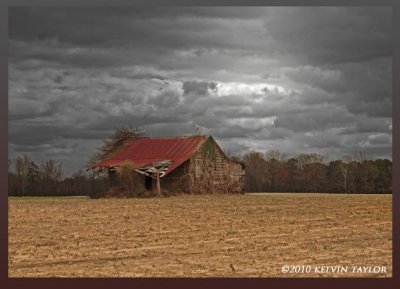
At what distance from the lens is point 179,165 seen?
44062mm

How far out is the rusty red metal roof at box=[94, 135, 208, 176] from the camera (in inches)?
1790

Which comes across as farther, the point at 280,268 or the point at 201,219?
the point at 201,219

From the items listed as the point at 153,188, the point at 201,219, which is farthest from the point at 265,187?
the point at 201,219

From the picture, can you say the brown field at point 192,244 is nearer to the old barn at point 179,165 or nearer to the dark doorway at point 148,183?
the old barn at point 179,165

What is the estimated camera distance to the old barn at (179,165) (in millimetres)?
43531

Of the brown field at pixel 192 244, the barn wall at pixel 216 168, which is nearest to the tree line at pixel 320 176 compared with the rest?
the barn wall at pixel 216 168

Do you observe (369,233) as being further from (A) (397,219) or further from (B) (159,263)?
(B) (159,263)

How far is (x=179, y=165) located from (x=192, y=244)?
96.4 feet

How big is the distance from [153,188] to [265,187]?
1734 cm

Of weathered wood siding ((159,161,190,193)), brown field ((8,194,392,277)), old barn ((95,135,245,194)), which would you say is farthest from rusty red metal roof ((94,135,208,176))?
brown field ((8,194,392,277))

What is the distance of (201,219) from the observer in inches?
841

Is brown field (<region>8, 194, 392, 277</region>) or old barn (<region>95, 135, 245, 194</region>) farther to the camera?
old barn (<region>95, 135, 245, 194</region>)

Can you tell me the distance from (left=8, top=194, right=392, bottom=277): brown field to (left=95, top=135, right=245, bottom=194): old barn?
19691mm

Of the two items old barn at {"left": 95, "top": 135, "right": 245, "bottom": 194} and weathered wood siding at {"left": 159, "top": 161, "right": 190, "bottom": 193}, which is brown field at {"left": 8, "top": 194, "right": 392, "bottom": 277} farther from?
old barn at {"left": 95, "top": 135, "right": 245, "bottom": 194}
